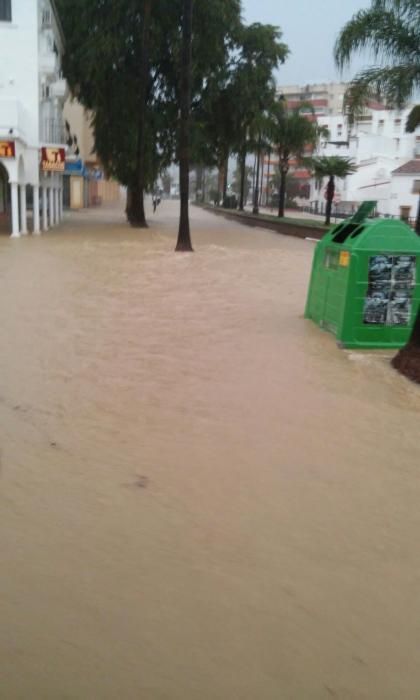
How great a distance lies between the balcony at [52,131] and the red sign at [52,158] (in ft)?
4.70

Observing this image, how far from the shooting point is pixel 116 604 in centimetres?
337

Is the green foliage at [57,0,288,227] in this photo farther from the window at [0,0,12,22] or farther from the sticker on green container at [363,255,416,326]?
the sticker on green container at [363,255,416,326]

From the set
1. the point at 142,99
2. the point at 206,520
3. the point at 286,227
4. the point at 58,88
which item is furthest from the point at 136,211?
the point at 206,520

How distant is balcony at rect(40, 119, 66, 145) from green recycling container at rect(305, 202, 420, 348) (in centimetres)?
2189

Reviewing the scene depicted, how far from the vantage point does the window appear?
25250mm

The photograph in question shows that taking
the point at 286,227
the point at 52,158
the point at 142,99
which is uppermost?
the point at 142,99

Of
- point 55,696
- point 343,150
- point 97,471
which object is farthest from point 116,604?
point 343,150

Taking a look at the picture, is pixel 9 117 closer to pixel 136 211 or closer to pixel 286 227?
pixel 136 211

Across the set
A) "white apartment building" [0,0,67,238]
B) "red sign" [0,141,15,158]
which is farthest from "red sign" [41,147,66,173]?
"red sign" [0,141,15,158]

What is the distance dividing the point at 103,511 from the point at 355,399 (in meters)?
3.40

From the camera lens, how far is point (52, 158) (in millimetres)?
26391

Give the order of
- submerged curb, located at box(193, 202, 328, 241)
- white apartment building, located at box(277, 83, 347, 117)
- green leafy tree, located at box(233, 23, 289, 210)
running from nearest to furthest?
1. submerged curb, located at box(193, 202, 328, 241)
2. green leafy tree, located at box(233, 23, 289, 210)
3. white apartment building, located at box(277, 83, 347, 117)

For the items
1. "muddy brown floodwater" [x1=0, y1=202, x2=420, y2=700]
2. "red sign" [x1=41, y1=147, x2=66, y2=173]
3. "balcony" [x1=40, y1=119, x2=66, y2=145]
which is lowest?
"muddy brown floodwater" [x1=0, y1=202, x2=420, y2=700]

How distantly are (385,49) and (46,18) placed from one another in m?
19.5
